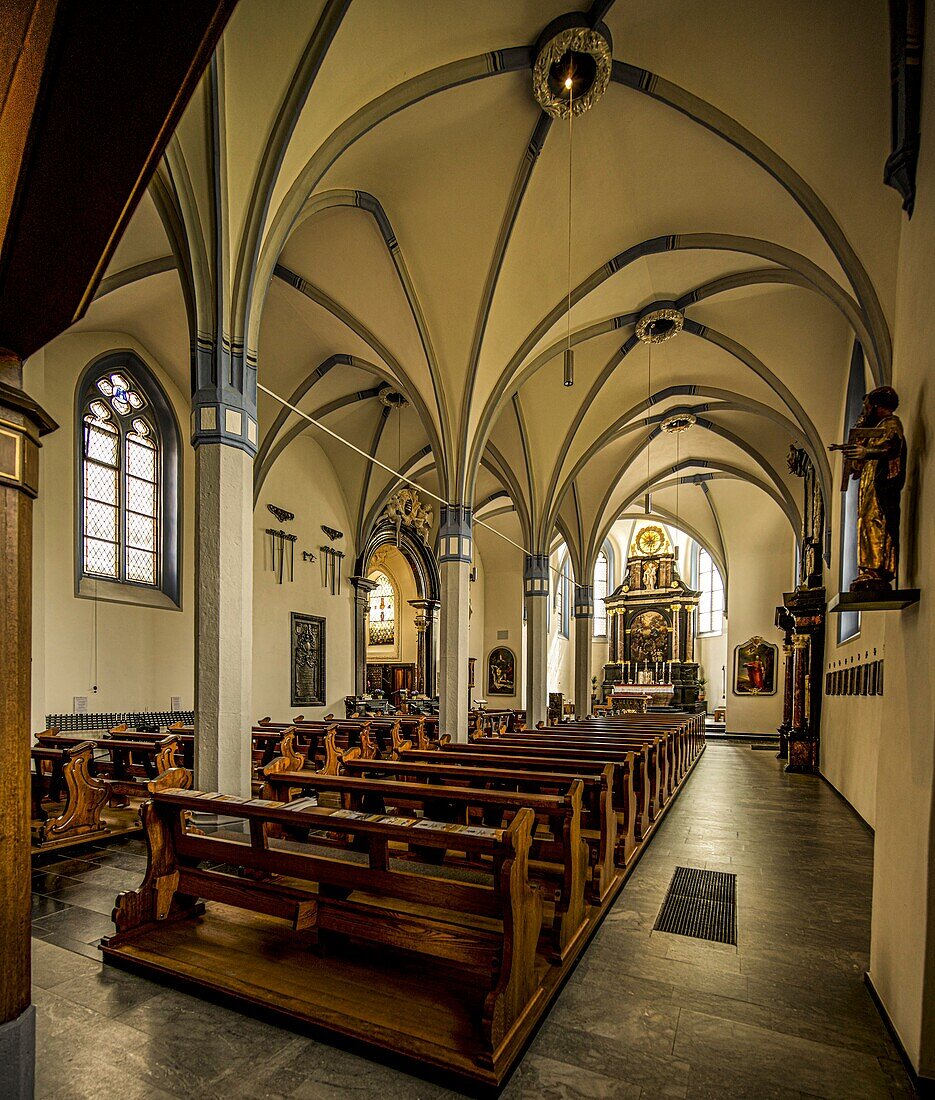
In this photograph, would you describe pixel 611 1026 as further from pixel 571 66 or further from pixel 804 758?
pixel 804 758

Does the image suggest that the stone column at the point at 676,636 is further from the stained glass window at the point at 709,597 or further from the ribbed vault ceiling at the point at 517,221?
the ribbed vault ceiling at the point at 517,221

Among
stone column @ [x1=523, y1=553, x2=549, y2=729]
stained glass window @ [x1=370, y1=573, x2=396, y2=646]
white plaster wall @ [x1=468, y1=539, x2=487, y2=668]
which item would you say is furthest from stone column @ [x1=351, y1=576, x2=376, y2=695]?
white plaster wall @ [x1=468, y1=539, x2=487, y2=668]

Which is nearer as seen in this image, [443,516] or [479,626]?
[443,516]

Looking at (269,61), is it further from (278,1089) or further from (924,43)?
(278,1089)

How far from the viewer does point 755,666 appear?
19109mm

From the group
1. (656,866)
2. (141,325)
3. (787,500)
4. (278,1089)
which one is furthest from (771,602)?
(278,1089)

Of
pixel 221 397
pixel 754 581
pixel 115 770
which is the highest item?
pixel 221 397

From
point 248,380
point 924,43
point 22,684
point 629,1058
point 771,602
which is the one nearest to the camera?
point 22,684

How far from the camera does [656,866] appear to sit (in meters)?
5.35

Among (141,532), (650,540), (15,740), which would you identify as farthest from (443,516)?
(650,540)

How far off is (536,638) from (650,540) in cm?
1575

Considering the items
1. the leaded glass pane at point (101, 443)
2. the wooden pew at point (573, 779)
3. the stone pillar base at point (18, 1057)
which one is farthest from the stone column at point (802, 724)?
the stone pillar base at point (18, 1057)

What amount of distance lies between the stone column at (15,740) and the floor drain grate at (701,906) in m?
3.43

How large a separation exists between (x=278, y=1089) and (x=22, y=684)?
5.95 feet
